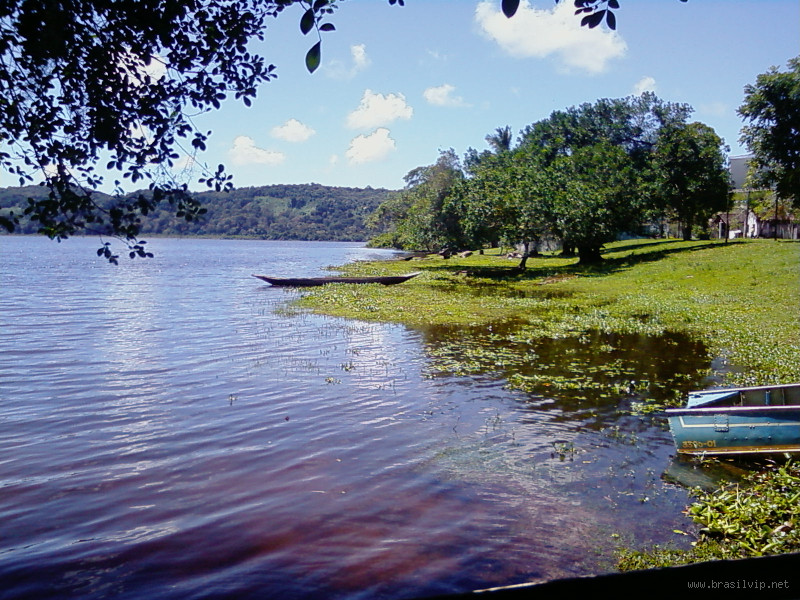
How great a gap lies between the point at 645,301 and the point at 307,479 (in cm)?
2649

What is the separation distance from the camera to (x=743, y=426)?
10250 mm

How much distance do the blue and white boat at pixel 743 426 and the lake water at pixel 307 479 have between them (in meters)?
0.73

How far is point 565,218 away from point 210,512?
143 feet

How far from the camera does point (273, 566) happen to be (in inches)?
301

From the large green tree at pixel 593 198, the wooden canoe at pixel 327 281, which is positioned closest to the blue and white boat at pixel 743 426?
the wooden canoe at pixel 327 281

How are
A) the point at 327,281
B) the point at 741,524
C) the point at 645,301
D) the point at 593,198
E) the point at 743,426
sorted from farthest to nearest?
1. the point at 593,198
2. the point at 327,281
3. the point at 645,301
4. the point at 743,426
5. the point at 741,524

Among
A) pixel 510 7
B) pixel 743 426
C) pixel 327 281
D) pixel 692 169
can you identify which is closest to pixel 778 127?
pixel 692 169

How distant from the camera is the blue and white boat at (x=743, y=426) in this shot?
32.9 ft

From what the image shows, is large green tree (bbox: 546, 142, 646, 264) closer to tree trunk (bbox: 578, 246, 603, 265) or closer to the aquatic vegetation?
tree trunk (bbox: 578, 246, 603, 265)

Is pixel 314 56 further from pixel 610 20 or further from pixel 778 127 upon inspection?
pixel 778 127

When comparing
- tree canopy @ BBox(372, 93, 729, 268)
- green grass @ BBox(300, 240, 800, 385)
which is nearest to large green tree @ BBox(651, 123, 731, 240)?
tree canopy @ BBox(372, 93, 729, 268)

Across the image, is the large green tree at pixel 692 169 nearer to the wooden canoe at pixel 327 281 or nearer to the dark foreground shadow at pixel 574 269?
the dark foreground shadow at pixel 574 269

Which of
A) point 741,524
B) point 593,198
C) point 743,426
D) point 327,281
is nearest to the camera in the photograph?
point 741,524

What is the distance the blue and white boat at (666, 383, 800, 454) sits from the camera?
10031 mm
